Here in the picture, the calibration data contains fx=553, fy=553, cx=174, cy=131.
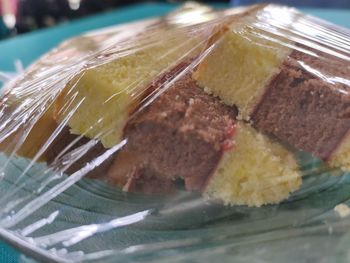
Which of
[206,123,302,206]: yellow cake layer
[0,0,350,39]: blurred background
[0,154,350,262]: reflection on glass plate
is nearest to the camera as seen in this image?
[0,154,350,262]: reflection on glass plate

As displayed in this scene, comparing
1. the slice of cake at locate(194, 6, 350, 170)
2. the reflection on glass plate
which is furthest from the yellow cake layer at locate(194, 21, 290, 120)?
the reflection on glass plate

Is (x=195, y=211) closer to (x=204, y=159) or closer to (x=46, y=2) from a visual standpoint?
(x=204, y=159)

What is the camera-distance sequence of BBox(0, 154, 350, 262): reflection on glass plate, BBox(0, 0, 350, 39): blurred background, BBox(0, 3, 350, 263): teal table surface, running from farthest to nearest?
BBox(0, 0, 350, 39): blurred background, BBox(0, 3, 350, 263): teal table surface, BBox(0, 154, 350, 262): reflection on glass plate

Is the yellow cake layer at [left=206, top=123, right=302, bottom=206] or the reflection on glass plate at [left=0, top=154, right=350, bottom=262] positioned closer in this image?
the reflection on glass plate at [left=0, top=154, right=350, bottom=262]

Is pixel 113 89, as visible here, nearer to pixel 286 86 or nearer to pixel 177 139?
pixel 177 139

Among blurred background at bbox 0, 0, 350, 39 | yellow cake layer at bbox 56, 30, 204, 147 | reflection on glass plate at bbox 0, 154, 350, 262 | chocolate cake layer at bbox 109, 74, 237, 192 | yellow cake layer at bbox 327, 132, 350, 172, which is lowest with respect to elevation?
blurred background at bbox 0, 0, 350, 39

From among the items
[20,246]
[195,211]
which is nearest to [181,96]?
[195,211]

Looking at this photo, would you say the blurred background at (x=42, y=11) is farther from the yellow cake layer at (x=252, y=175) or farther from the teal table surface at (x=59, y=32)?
the yellow cake layer at (x=252, y=175)

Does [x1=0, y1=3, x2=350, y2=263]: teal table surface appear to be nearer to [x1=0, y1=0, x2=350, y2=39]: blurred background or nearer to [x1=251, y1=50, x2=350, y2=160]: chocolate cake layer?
[x1=0, y1=0, x2=350, y2=39]: blurred background
